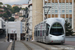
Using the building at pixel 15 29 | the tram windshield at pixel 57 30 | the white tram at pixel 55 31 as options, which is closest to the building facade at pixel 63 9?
the building at pixel 15 29

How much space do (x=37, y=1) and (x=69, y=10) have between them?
15541 mm

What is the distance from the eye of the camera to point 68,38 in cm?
5203

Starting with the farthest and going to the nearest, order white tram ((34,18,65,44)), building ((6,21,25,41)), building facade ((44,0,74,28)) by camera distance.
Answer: building ((6,21,25,41)), building facade ((44,0,74,28)), white tram ((34,18,65,44))

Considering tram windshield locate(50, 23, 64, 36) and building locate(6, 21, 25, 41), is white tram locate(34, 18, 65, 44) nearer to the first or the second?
tram windshield locate(50, 23, 64, 36)

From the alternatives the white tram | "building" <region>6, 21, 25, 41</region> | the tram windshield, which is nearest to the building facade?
"building" <region>6, 21, 25, 41</region>

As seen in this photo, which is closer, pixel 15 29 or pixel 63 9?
pixel 63 9

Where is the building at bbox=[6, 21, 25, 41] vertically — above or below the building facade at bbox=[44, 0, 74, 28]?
below

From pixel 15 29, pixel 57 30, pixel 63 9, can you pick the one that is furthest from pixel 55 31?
pixel 15 29

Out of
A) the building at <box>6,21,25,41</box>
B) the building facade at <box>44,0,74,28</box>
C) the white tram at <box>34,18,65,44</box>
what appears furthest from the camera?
the building at <box>6,21,25,41</box>

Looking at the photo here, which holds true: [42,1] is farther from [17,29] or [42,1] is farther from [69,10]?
[17,29]

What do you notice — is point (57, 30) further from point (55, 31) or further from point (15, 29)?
point (15, 29)

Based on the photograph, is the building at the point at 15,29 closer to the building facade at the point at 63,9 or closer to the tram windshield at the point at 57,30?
the building facade at the point at 63,9

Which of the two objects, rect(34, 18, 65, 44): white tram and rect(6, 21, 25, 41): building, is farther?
rect(6, 21, 25, 41): building

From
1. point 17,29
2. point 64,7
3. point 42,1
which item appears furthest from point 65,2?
point 17,29
